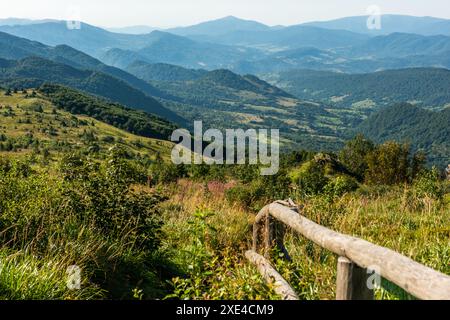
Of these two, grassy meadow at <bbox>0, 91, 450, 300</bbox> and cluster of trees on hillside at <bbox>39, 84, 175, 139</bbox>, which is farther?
cluster of trees on hillside at <bbox>39, 84, 175, 139</bbox>

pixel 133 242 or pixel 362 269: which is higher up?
pixel 362 269

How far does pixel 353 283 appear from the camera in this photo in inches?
149

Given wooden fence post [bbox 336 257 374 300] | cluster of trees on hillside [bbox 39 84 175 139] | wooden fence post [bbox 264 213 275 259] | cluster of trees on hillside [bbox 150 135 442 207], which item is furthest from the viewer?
cluster of trees on hillside [bbox 39 84 175 139]

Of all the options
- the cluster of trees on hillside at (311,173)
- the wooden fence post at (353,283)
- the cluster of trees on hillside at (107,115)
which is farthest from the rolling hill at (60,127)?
the wooden fence post at (353,283)

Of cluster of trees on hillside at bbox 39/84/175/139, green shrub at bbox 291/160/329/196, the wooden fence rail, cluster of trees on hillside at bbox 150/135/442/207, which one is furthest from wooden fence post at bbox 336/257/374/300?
cluster of trees on hillside at bbox 39/84/175/139

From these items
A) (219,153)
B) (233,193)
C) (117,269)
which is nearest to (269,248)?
(117,269)

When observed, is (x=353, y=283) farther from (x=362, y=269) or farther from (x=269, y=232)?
(x=269, y=232)

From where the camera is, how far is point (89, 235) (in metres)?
6.24

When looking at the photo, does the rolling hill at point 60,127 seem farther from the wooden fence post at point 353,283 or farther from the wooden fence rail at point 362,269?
the wooden fence post at point 353,283

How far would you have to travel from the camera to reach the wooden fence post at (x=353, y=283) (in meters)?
3.78

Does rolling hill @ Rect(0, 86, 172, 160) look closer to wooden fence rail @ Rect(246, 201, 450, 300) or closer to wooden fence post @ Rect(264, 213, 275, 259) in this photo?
wooden fence post @ Rect(264, 213, 275, 259)

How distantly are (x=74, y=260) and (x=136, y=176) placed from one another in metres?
2.16

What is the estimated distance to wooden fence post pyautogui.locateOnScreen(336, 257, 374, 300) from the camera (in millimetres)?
3785

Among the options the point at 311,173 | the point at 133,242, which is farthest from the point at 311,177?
the point at 133,242
